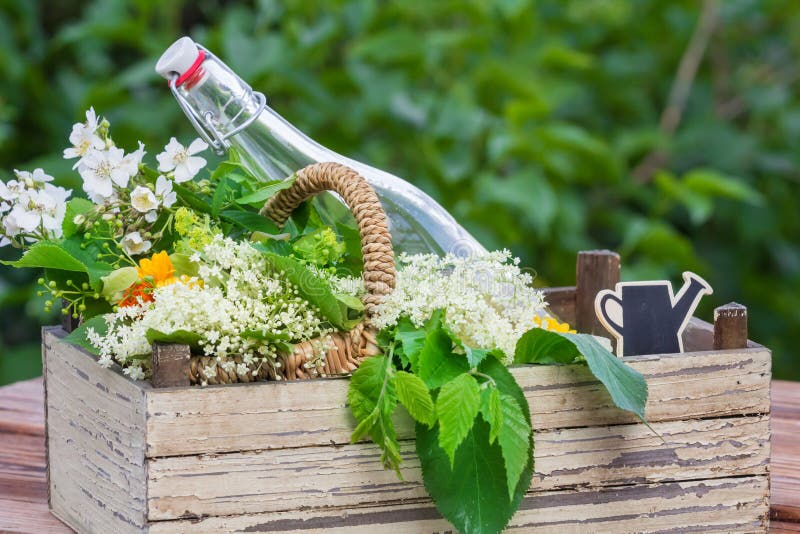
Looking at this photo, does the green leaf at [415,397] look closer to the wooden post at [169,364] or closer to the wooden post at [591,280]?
the wooden post at [169,364]

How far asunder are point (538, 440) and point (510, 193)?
106cm

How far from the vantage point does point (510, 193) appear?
5.91 ft

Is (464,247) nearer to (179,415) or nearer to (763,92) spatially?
(179,415)

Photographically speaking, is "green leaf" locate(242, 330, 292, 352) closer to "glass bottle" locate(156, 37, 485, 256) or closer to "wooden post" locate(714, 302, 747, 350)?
"glass bottle" locate(156, 37, 485, 256)

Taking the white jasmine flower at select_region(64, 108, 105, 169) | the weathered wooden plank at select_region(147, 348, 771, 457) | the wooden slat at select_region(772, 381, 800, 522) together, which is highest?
the white jasmine flower at select_region(64, 108, 105, 169)

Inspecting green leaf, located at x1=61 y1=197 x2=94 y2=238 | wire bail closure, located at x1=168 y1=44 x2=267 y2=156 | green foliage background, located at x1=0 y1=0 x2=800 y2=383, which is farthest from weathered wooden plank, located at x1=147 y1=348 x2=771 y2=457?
green foliage background, located at x1=0 y1=0 x2=800 y2=383

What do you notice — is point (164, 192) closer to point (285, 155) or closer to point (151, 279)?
point (151, 279)

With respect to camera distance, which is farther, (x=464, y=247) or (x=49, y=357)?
(x=464, y=247)

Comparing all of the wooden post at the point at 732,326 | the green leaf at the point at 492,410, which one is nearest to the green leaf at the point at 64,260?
the green leaf at the point at 492,410

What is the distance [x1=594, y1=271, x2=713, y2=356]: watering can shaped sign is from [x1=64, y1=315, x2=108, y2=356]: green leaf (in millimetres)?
431

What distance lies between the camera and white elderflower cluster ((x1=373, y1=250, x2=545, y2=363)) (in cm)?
78

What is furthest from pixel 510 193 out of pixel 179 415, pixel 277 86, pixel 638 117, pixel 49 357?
pixel 179 415

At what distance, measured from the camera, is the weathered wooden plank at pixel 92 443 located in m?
0.73

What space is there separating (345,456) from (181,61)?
41 cm
